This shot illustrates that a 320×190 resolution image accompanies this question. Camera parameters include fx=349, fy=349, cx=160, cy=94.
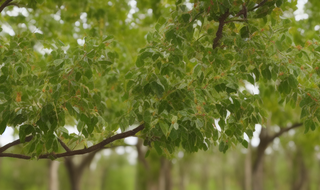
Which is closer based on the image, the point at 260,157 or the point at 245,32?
the point at 245,32

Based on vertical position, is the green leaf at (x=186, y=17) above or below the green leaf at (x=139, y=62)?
above

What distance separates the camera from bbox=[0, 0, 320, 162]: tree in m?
3.96

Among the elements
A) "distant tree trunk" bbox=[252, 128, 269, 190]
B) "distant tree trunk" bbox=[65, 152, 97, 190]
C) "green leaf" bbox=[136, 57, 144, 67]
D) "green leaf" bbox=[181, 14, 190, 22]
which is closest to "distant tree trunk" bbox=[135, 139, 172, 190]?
"distant tree trunk" bbox=[65, 152, 97, 190]

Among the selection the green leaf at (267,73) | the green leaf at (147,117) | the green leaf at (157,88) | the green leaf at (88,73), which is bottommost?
the green leaf at (147,117)

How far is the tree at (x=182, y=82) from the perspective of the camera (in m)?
3.96

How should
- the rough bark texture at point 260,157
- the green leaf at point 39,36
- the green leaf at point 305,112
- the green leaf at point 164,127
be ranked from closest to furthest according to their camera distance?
the green leaf at point 164,127 → the green leaf at point 305,112 → the green leaf at point 39,36 → the rough bark texture at point 260,157

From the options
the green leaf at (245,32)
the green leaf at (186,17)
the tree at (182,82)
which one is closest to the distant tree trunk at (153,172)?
the tree at (182,82)

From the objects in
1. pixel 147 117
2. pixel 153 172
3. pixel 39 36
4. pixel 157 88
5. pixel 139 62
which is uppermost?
pixel 39 36

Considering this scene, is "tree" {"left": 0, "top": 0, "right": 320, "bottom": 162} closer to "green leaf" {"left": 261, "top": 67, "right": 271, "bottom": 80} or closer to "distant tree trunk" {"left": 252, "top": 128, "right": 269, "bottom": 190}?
"green leaf" {"left": 261, "top": 67, "right": 271, "bottom": 80}

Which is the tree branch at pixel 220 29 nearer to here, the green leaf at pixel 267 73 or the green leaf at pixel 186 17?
the green leaf at pixel 186 17

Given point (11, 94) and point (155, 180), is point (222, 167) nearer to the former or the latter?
point (155, 180)

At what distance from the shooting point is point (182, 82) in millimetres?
4234

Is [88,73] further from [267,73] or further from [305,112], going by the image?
[305,112]

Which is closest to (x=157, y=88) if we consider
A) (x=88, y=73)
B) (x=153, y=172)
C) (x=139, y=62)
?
(x=139, y=62)
